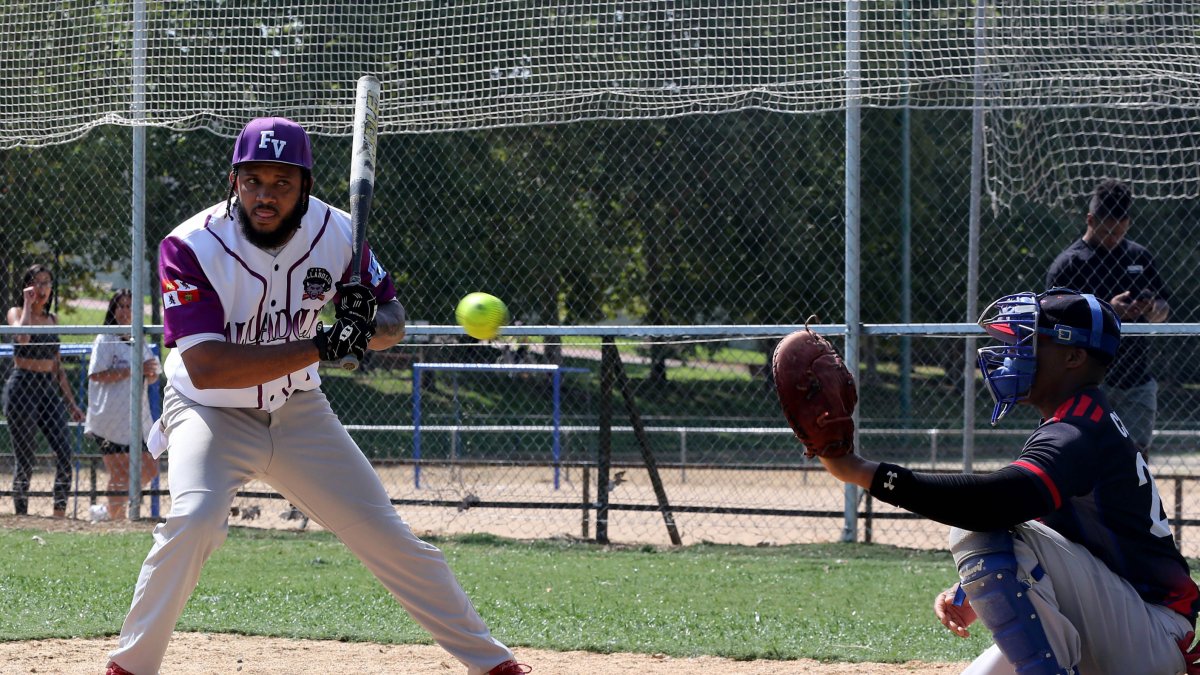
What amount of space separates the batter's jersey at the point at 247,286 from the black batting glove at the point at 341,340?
18 cm

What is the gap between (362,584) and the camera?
699cm

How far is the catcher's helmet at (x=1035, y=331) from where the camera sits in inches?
133

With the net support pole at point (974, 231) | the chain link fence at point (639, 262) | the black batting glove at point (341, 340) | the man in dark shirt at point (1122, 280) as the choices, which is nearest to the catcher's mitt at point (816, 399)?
the black batting glove at point (341, 340)

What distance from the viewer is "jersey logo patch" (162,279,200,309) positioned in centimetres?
401

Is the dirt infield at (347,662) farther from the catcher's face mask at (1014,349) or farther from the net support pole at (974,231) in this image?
the net support pole at (974,231)

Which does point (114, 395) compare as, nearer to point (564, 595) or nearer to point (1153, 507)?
point (564, 595)

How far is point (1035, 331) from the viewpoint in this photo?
3381 millimetres

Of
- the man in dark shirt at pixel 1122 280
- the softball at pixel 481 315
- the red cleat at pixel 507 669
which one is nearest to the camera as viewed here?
the red cleat at pixel 507 669

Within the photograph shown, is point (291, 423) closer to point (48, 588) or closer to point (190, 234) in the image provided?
point (190, 234)

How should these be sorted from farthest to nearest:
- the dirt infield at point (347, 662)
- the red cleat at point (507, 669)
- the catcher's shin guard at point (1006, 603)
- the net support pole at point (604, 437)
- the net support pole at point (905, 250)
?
1. the net support pole at point (905, 250)
2. the net support pole at point (604, 437)
3. the dirt infield at point (347, 662)
4. the red cleat at point (507, 669)
5. the catcher's shin guard at point (1006, 603)

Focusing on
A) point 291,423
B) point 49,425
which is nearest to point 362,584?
point 291,423

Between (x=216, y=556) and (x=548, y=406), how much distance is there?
12.0 m

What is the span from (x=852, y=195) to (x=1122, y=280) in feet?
5.73

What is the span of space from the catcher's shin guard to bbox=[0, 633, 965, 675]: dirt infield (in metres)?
1.83
